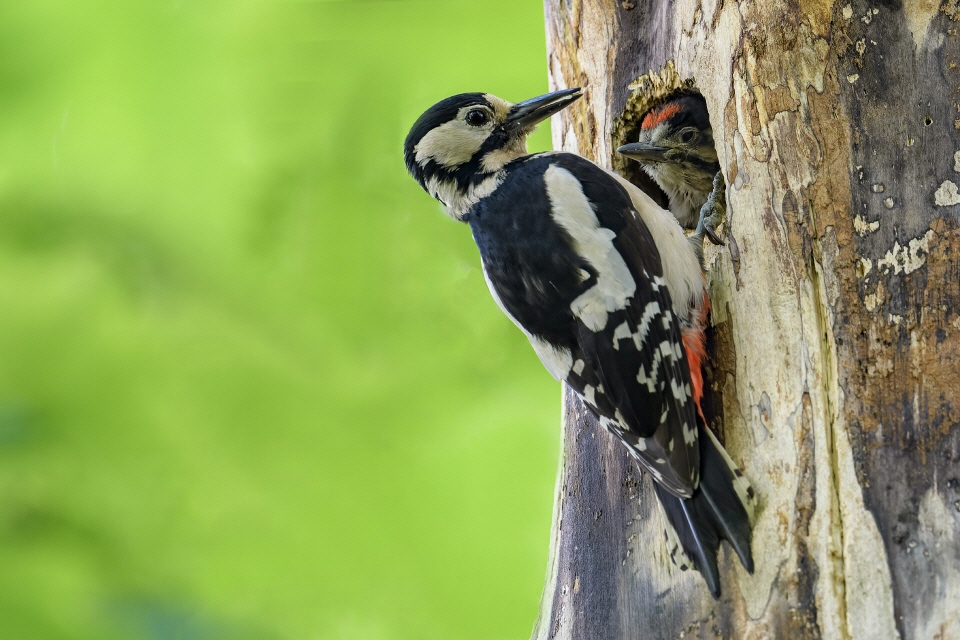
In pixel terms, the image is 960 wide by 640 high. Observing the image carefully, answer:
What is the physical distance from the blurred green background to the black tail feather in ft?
4.74

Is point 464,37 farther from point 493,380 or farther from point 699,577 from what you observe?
point 699,577

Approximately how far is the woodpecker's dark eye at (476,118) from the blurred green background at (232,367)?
884 mm

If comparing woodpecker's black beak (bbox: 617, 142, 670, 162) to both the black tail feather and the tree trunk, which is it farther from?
the black tail feather

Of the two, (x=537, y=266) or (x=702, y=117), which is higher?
(x=702, y=117)

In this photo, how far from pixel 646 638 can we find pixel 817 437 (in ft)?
1.89

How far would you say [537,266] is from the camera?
202 centimetres

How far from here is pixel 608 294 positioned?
76.2 inches

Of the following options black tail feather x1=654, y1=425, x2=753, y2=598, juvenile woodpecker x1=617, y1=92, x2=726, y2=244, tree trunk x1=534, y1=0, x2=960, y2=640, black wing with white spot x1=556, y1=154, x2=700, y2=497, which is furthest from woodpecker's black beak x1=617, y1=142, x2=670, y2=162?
black tail feather x1=654, y1=425, x2=753, y2=598

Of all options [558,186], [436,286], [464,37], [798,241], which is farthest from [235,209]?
[798,241]

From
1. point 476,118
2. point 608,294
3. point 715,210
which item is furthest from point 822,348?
point 476,118

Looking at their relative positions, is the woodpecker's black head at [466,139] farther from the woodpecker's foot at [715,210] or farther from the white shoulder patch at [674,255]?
the woodpecker's foot at [715,210]

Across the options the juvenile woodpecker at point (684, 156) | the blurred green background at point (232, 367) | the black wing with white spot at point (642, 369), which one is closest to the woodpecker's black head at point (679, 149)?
the juvenile woodpecker at point (684, 156)

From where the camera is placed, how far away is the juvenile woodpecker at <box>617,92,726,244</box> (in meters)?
2.21

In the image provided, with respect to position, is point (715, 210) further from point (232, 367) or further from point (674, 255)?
point (232, 367)
